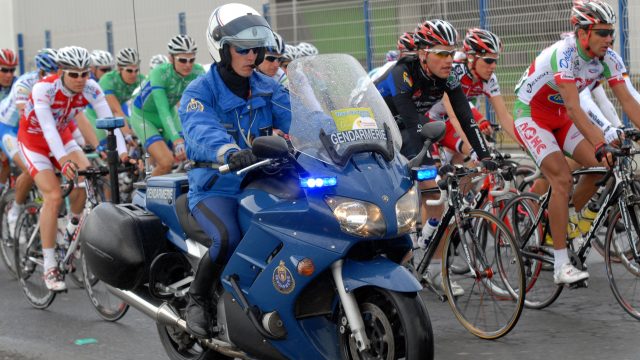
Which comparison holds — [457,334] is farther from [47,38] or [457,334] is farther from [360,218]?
[47,38]

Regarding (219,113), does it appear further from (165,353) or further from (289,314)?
(165,353)

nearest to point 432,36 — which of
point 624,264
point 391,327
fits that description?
point 624,264

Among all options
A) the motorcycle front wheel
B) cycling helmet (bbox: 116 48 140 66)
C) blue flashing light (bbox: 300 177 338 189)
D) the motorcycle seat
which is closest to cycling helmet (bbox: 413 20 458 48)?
the motorcycle seat

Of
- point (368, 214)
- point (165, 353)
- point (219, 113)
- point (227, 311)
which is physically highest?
point (219, 113)

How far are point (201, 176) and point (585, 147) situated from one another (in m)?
3.38

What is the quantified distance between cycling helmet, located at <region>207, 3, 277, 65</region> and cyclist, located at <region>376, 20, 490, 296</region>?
1.93 metres

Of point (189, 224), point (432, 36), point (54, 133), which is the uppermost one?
point (432, 36)

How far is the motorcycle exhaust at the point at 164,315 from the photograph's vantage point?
594 centimetres

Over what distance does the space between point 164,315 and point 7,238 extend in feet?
14.7

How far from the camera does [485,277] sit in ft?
23.5

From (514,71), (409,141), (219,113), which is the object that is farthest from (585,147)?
(514,71)

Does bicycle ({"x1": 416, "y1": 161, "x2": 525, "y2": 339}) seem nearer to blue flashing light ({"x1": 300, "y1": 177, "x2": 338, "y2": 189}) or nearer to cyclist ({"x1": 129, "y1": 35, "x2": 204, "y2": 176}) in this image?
blue flashing light ({"x1": 300, "y1": 177, "x2": 338, "y2": 189})

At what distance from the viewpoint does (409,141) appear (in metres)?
7.85

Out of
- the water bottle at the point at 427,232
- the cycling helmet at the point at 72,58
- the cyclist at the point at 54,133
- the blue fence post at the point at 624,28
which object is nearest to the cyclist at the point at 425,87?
the water bottle at the point at 427,232
